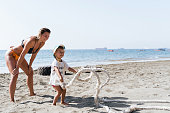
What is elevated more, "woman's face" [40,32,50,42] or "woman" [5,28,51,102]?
"woman's face" [40,32,50,42]

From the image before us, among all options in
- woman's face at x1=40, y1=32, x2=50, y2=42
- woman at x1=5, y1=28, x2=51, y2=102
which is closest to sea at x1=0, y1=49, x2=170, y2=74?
woman's face at x1=40, y1=32, x2=50, y2=42

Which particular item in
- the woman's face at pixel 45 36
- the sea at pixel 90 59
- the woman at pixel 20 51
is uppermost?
the woman's face at pixel 45 36

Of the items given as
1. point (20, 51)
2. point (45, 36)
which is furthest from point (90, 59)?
point (45, 36)

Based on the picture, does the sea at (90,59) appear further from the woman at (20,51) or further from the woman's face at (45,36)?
the woman at (20,51)

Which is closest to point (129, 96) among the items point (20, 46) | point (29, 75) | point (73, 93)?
point (73, 93)

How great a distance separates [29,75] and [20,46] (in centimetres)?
87

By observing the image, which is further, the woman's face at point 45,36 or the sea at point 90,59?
the sea at point 90,59

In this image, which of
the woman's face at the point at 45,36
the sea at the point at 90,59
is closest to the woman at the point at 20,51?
the woman's face at the point at 45,36

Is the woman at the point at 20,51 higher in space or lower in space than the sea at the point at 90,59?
higher

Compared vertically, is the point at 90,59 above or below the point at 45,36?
below

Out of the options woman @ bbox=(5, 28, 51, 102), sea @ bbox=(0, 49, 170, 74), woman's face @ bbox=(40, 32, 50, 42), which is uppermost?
woman's face @ bbox=(40, 32, 50, 42)

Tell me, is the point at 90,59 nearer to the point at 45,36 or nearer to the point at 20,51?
the point at 20,51

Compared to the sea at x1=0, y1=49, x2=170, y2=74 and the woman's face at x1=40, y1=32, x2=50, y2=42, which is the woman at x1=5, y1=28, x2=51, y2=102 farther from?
the sea at x1=0, y1=49, x2=170, y2=74

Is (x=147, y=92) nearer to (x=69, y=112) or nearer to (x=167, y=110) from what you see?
(x=167, y=110)
